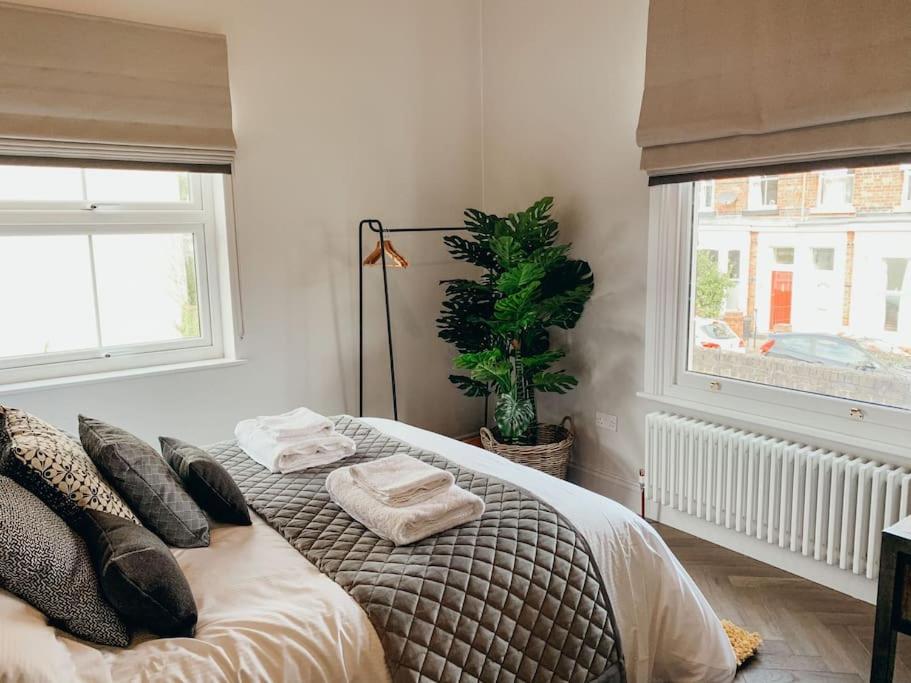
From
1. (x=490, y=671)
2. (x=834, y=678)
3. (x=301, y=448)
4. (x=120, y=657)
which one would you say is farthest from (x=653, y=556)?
(x=120, y=657)

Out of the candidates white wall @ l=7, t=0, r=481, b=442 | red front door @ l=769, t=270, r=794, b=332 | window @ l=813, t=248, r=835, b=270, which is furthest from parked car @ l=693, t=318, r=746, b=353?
white wall @ l=7, t=0, r=481, b=442

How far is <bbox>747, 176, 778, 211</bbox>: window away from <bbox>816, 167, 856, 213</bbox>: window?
0.19 meters

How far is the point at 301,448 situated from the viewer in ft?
7.66

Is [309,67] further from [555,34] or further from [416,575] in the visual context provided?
[416,575]

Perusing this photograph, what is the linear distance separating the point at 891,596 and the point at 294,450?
1.74m

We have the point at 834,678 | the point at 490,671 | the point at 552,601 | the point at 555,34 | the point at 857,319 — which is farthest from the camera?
the point at 555,34

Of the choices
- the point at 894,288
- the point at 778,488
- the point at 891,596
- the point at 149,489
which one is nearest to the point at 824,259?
the point at 894,288

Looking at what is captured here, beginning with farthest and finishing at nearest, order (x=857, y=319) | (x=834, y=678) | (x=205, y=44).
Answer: (x=205, y=44) → (x=857, y=319) → (x=834, y=678)

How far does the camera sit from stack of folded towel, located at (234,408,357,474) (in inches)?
90.6

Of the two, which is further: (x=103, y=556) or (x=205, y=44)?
(x=205, y=44)

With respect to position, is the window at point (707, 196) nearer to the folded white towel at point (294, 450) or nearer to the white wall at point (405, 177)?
the white wall at point (405, 177)

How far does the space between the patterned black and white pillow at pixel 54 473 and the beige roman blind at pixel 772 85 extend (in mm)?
2362

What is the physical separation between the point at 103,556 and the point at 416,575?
64 centimetres

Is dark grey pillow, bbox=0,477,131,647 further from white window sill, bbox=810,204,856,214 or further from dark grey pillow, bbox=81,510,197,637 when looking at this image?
white window sill, bbox=810,204,856,214
